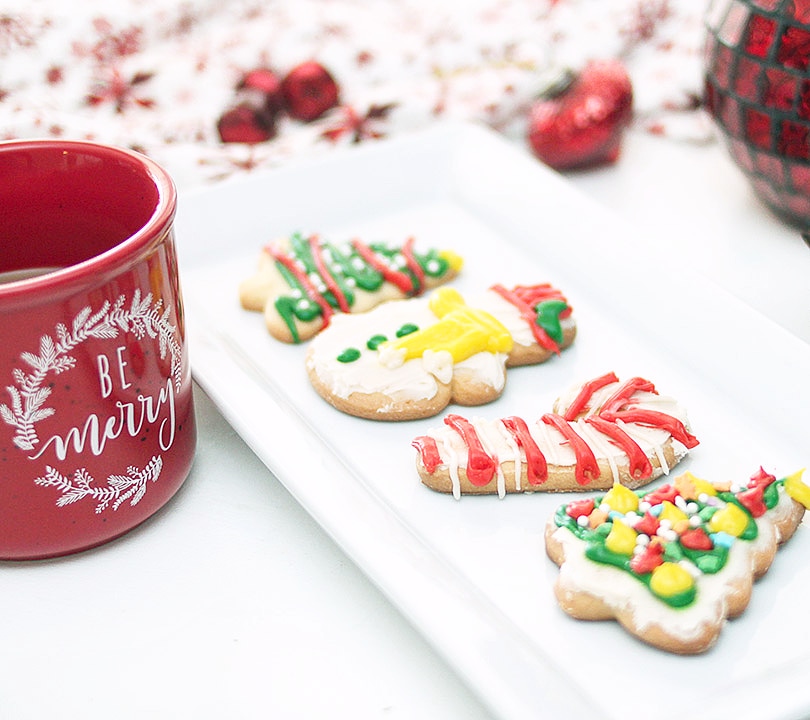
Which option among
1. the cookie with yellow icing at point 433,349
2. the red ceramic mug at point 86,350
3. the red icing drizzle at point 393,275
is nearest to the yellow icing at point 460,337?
the cookie with yellow icing at point 433,349

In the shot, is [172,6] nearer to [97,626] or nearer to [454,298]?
[454,298]

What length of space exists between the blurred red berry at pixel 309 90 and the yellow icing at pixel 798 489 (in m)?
0.93

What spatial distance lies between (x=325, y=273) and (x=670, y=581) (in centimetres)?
53

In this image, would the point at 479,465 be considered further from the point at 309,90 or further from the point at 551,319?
the point at 309,90

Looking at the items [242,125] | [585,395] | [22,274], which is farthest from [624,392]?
[242,125]

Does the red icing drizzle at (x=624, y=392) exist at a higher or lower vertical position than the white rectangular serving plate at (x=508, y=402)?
higher

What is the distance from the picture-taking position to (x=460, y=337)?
939 mm

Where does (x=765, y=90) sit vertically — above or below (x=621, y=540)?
above

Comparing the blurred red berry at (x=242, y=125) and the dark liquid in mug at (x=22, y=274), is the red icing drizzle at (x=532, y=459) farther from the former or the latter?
the blurred red berry at (x=242, y=125)

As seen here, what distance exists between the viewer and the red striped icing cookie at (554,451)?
799 millimetres

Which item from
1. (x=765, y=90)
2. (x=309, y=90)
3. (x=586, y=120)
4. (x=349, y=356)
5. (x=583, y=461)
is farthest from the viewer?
(x=309, y=90)

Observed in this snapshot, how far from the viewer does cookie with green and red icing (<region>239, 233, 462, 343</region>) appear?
101 centimetres

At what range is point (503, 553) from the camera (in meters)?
0.75

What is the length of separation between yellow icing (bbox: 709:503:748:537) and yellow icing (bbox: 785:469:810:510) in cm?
5
